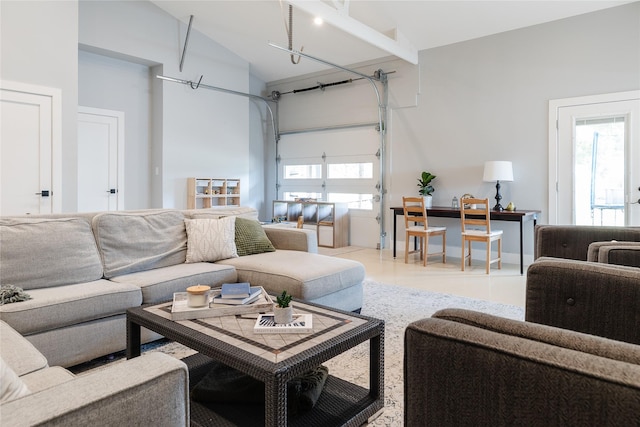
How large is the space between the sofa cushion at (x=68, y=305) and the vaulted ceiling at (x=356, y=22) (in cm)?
360

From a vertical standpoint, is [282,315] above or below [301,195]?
below

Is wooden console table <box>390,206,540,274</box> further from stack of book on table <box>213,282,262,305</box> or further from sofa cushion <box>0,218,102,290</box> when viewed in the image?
sofa cushion <box>0,218,102,290</box>

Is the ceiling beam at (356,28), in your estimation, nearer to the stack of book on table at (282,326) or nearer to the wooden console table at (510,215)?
the wooden console table at (510,215)

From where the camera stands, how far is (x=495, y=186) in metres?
5.75

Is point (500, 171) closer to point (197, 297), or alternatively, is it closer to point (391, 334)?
point (391, 334)

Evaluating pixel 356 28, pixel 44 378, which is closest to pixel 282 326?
pixel 44 378

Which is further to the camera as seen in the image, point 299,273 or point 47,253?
point 299,273

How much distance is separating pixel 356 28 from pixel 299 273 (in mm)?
3779

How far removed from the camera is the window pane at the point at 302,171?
26.1 ft

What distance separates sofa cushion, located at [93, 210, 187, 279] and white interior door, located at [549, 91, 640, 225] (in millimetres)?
4661

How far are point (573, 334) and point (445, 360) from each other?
0.80 ft

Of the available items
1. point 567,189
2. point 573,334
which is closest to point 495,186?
point 567,189

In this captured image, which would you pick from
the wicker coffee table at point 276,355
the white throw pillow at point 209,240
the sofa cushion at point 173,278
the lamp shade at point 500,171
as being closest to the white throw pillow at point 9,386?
the wicker coffee table at point 276,355

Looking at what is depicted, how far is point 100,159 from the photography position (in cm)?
618
